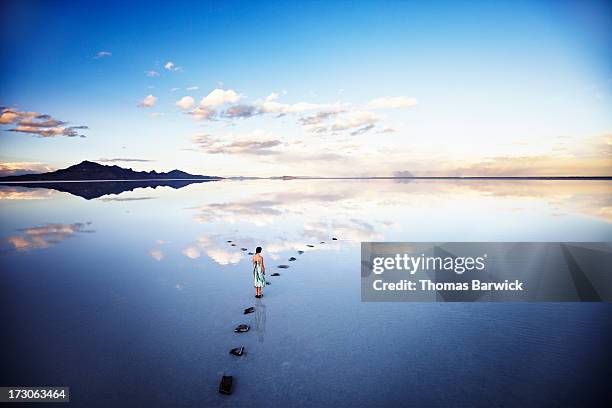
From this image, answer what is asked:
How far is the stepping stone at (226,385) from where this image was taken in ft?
17.2

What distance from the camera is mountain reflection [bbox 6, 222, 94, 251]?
604 inches

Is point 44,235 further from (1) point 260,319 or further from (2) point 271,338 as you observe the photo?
(2) point 271,338

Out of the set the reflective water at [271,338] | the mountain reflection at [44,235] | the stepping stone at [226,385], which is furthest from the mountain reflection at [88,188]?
the stepping stone at [226,385]

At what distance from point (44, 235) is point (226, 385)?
1798 centimetres

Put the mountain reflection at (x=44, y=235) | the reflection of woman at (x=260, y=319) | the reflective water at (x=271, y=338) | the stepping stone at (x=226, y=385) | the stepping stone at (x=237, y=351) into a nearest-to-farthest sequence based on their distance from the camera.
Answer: the stepping stone at (x=226, y=385)
the reflective water at (x=271, y=338)
the stepping stone at (x=237, y=351)
the reflection of woman at (x=260, y=319)
the mountain reflection at (x=44, y=235)

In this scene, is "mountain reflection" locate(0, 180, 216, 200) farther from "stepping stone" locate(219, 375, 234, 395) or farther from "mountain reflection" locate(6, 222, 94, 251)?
"stepping stone" locate(219, 375, 234, 395)

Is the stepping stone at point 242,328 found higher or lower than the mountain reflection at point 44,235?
lower

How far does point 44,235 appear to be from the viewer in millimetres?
17500

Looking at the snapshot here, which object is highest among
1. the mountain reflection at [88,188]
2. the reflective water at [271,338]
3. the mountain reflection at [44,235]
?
the mountain reflection at [88,188]

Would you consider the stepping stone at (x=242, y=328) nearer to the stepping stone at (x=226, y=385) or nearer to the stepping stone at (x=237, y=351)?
the stepping stone at (x=237, y=351)

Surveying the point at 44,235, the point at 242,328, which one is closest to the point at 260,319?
the point at 242,328

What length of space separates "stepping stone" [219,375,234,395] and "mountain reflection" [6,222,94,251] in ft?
47.8

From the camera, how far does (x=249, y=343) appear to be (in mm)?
6730

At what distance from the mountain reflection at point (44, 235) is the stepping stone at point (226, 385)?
47.8 ft
